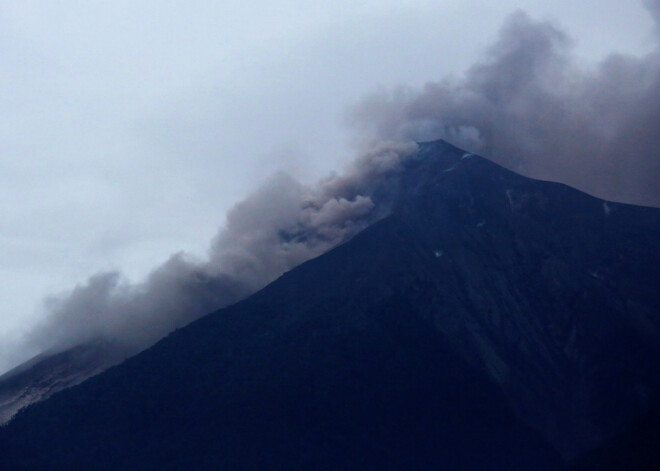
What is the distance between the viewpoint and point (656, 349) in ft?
214

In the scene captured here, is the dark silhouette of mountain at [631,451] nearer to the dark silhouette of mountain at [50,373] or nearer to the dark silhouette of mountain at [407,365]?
the dark silhouette of mountain at [407,365]

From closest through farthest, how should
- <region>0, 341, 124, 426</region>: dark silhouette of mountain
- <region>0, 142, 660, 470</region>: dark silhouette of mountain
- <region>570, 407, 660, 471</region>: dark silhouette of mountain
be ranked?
<region>570, 407, 660, 471</region>: dark silhouette of mountain, <region>0, 142, 660, 470</region>: dark silhouette of mountain, <region>0, 341, 124, 426</region>: dark silhouette of mountain

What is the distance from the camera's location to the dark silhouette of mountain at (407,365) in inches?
2277

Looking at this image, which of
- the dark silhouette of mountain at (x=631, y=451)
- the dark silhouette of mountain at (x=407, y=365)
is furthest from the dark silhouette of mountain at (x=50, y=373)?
the dark silhouette of mountain at (x=631, y=451)

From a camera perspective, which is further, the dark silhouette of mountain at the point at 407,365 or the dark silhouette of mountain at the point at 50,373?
the dark silhouette of mountain at the point at 50,373

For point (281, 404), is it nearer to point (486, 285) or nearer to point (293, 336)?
point (293, 336)

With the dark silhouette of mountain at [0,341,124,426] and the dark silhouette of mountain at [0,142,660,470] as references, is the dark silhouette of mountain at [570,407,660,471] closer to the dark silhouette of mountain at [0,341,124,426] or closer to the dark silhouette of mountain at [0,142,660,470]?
the dark silhouette of mountain at [0,142,660,470]

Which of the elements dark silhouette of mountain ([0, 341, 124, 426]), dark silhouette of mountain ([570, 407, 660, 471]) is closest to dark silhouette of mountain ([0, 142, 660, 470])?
dark silhouette of mountain ([570, 407, 660, 471])

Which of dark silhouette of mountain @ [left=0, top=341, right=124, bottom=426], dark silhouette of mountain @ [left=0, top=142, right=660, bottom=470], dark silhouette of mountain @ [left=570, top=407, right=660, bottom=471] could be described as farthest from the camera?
dark silhouette of mountain @ [left=0, top=341, right=124, bottom=426]

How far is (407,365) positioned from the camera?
208 feet

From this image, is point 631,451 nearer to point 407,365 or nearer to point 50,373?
point 407,365

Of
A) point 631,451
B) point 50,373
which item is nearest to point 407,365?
point 631,451

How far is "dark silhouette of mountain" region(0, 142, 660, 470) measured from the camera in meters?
57.8

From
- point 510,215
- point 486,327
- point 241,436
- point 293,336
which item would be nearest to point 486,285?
point 486,327
